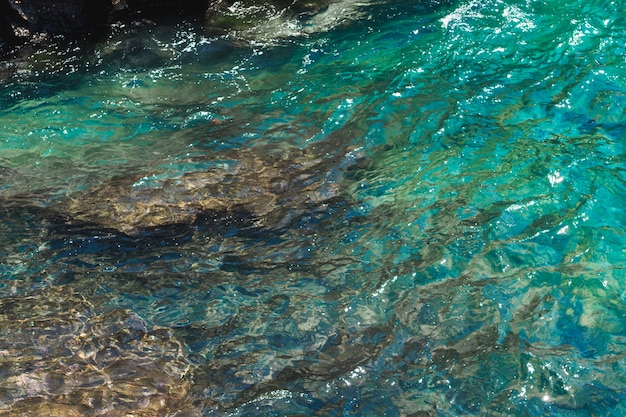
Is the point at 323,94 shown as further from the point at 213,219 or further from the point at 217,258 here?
the point at 217,258

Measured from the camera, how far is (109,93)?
7711 mm

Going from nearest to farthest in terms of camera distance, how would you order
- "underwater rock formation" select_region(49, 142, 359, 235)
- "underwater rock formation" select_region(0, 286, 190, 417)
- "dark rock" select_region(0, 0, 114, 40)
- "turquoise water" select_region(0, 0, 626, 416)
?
"underwater rock formation" select_region(0, 286, 190, 417) → "turquoise water" select_region(0, 0, 626, 416) → "underwater rock formation" select_region(49, 142, 359, 235) → "dark rock" select_region(0, 0, 114, 40)

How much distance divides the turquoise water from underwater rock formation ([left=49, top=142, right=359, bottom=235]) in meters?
0.11

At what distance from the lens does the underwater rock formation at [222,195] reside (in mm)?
5395

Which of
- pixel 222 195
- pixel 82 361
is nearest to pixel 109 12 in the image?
pixel 222 195

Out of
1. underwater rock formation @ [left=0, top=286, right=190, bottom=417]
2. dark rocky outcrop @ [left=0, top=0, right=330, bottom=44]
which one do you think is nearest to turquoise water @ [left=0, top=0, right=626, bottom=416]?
underwater rock formation @ [left=0, top=286, right=190, bottom=417]

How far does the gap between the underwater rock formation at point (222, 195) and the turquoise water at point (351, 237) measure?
0.35 feet

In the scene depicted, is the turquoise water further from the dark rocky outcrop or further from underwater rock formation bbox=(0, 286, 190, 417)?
the dark rocky outcrop

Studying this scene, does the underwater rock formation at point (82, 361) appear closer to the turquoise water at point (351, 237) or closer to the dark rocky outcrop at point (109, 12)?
the turquoise water at point (351, 237)

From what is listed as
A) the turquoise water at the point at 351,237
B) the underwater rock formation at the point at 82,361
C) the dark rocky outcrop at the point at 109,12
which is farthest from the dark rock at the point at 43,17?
the underwater rock formation at the point at 82,361

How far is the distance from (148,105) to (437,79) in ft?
11.9

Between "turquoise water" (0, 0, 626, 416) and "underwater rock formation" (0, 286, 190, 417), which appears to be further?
"turquoise water" (0, 0, 626, 416)

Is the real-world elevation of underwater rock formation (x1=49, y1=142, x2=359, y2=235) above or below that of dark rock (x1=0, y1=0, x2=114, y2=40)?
below

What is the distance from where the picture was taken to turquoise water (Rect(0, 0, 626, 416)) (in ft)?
12.6
